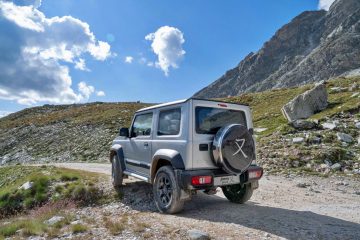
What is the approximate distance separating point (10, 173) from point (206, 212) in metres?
16.7

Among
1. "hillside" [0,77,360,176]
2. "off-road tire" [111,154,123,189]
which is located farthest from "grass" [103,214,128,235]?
"hillside" [0,77,360,176]

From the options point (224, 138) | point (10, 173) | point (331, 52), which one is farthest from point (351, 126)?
point (331, 52)

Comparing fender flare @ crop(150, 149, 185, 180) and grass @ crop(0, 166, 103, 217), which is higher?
fender flare @ crop(150, 149, 185, 180)

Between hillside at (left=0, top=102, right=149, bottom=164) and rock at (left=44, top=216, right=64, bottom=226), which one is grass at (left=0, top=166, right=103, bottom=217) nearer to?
rock at (left=44, top=216, right=64, bottom=226)

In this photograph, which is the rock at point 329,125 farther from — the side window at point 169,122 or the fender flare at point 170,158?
the fender flare at point 170,158

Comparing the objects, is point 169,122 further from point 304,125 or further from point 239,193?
point 304,125

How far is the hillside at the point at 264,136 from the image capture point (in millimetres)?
14844

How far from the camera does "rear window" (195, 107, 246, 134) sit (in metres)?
7.31

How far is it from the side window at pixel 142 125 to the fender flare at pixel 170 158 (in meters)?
1.03

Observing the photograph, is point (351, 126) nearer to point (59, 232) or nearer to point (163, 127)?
point (163, 127)

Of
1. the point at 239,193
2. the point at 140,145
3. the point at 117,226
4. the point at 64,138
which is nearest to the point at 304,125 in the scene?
the point at 239,193

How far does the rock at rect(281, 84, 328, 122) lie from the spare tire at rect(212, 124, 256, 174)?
15767mm

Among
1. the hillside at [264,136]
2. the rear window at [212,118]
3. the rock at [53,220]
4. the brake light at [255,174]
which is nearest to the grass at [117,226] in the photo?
the rock at [53,220]

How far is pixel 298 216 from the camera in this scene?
7496 mm
